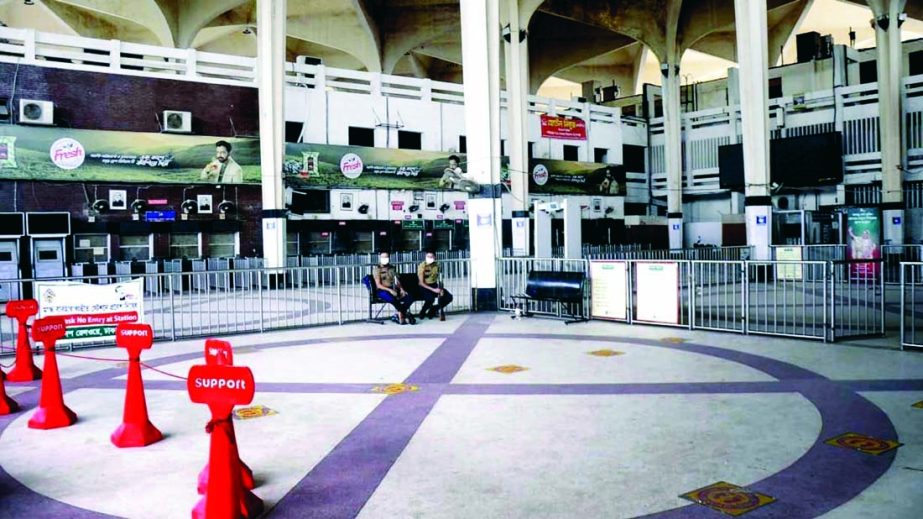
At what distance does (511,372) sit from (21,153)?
20306 millimetres

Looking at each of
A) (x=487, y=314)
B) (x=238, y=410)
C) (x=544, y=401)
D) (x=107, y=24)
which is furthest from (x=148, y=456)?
(x=107, y=24)

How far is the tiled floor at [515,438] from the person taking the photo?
13.5ft

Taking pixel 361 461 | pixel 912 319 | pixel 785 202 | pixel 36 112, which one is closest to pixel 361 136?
pixel 36 112

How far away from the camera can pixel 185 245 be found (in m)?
24.1

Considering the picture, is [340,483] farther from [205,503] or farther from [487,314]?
[487,314]

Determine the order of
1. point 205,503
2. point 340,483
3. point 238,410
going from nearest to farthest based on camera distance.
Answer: point 205,503 → point 340,483 → point 238,410

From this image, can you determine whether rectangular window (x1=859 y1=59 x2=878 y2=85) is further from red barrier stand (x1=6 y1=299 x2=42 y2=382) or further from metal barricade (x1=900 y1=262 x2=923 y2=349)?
red barrier stand (x1=6 y1=299 x2=42 y2=382)

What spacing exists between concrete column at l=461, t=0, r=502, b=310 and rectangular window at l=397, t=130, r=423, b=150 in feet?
45.8

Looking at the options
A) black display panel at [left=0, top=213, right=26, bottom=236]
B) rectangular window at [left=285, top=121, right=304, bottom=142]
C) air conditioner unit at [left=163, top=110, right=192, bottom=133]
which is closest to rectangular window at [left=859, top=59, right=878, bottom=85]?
rectangular window at [left=285, top=121, right=304, bottom=142]

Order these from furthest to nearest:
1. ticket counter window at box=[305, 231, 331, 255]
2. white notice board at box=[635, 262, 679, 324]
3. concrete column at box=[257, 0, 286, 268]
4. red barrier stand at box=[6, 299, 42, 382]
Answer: ticket counter window at box=[305, 231, 331, 255] → concrete column at box=[257, 0, 286, 268] → white notice board at box=[635, 262, 679, 324] → red barrier stand at box=[6, 299, 42, 382]

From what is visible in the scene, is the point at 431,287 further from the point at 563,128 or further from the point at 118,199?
the point at 563,128

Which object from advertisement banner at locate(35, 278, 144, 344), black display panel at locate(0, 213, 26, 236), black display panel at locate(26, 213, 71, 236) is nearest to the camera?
advertisement banner at locate(35, 278, 144, 344)

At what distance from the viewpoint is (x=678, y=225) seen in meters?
34.7

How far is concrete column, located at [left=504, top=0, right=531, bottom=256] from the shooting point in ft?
83.4
